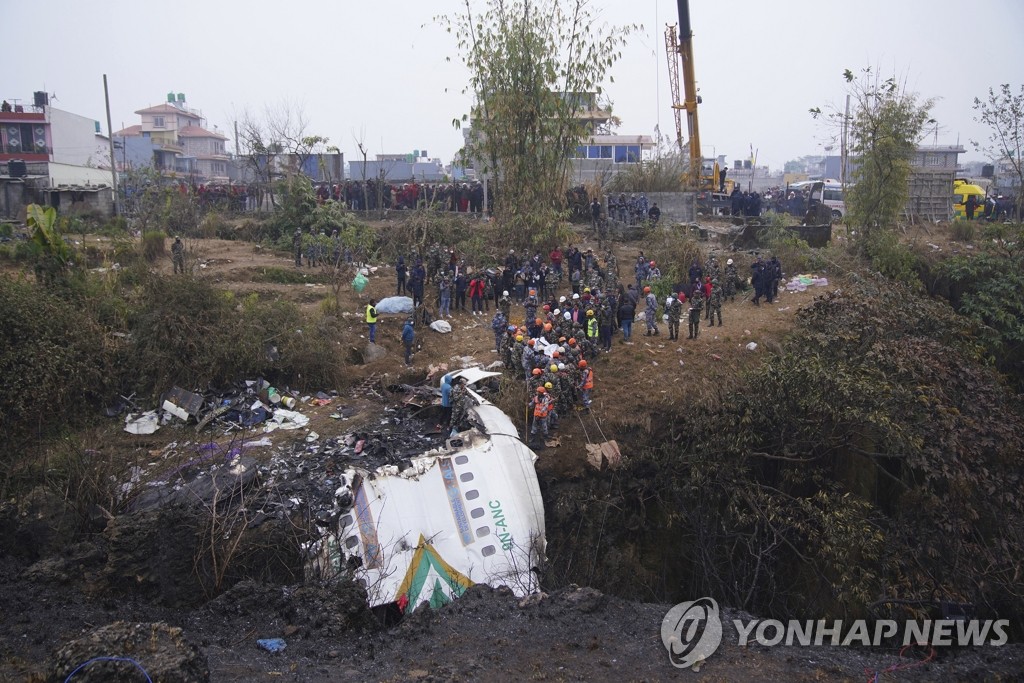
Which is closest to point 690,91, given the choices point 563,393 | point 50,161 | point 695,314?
point 695,314

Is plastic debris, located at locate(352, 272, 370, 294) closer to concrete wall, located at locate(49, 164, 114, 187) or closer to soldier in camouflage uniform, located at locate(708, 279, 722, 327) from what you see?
soldier in camouflage uniform, located at locate(708, 279, 722, 327)

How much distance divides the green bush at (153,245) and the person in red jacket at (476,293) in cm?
849

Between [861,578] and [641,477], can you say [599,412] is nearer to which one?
[641,477]

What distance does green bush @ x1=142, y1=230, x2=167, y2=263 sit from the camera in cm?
1888

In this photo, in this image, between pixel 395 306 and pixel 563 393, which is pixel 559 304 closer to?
pixel 563 393

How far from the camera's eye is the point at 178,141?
62.6 meters

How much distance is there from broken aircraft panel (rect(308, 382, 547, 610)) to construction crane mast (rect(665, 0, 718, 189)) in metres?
18.2

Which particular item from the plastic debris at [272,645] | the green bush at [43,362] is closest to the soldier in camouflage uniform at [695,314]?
the plastic debris at [272,645]

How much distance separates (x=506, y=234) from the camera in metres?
20.0

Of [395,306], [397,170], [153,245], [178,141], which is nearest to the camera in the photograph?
[395,306]

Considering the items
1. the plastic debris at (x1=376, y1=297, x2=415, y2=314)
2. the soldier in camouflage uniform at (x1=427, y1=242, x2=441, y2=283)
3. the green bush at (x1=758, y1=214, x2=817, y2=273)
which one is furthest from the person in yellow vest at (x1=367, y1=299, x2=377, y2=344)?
the green bush at (x1=758, y1=214, x2=817, y2=273)

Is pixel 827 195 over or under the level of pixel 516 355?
over

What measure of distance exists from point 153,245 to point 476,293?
892 centimetres

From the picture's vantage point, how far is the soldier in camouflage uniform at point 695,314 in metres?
14.6
